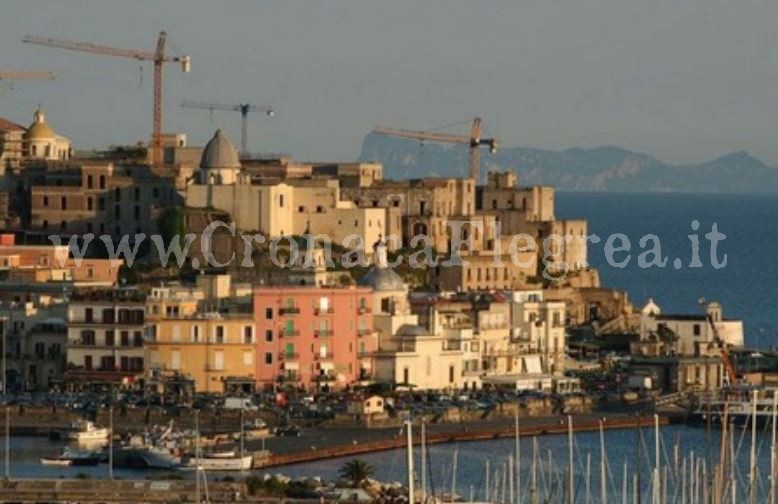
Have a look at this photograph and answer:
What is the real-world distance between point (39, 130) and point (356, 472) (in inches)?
1695

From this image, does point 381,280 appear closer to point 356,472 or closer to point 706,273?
point 356,472

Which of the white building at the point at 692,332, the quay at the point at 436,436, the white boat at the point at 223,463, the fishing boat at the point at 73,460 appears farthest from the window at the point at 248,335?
the white building at the point at 692,332

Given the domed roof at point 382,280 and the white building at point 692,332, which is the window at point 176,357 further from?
the white building at point 692,332

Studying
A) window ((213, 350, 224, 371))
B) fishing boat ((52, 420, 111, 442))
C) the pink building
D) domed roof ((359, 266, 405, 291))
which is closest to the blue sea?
domed roof ((359, 266, 405, 291))

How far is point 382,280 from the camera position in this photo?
81.3 metres

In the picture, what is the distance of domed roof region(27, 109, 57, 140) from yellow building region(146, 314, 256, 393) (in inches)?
1050

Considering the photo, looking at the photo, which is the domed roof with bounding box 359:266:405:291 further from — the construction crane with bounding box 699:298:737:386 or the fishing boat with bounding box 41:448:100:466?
the fishing boat with bounding box 41:448:100:466

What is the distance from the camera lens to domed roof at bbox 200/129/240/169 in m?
94.6

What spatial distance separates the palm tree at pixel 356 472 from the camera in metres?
62.1

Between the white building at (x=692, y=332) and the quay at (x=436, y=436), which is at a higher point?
the white building at (x=692, y=332)

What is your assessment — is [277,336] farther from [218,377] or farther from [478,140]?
[478,140]

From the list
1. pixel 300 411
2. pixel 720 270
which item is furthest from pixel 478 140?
pixel 300 411

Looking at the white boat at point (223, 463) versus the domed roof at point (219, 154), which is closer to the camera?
the white boat at point (223, 463)

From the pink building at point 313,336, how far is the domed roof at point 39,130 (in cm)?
2592
